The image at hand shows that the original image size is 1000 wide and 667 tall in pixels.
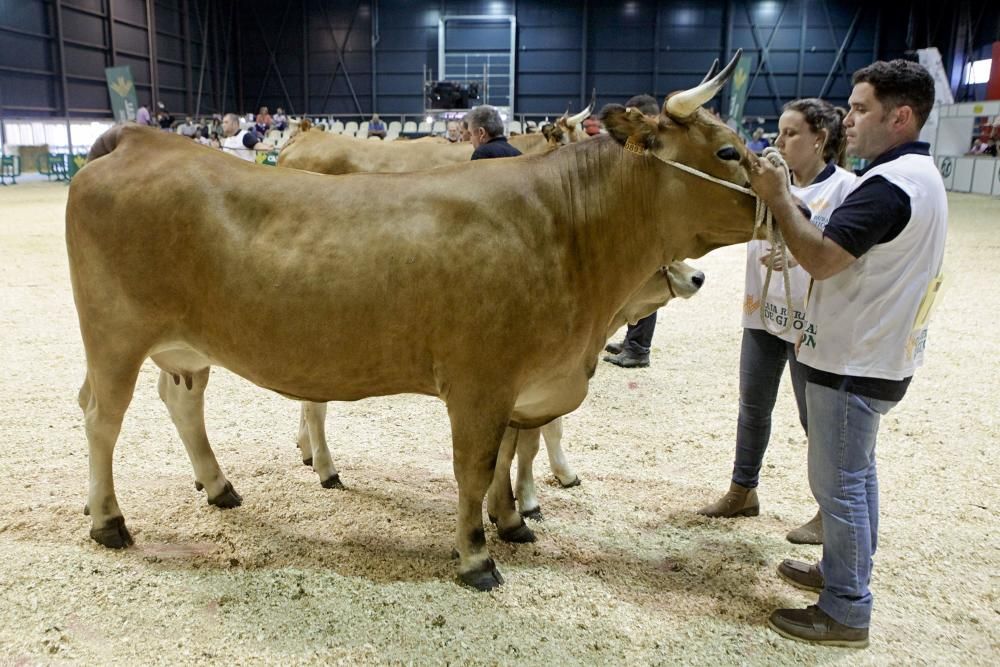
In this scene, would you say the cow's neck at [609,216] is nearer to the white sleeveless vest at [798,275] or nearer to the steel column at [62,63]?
the white sleeveless vest at [798,275]

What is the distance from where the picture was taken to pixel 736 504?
13.4 feet

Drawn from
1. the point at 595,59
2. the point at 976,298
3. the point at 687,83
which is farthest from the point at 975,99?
the point at 976,298

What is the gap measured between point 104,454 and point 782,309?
10.4 feet

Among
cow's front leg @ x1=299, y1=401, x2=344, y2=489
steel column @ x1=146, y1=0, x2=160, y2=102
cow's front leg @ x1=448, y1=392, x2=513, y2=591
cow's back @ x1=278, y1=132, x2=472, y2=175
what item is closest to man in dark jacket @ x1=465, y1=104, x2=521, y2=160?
cow's back @ x1=278, y1=132, x2=472, y2=175

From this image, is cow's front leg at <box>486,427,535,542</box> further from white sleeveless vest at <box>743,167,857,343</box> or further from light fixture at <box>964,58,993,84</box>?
light fixture at <box>964,58,993,84</box>

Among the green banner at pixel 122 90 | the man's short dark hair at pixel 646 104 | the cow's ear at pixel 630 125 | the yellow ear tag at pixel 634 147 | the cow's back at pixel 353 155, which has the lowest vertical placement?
the cow's back at pixel 353 155

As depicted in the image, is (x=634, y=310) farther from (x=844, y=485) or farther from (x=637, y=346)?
(x=637, y=346)

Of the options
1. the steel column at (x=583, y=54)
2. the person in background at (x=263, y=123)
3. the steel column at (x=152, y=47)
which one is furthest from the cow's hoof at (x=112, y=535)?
the steel column at (x=583, y=54)

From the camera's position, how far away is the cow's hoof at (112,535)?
359 centimetres

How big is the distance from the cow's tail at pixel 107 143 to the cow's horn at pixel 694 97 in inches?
97.5

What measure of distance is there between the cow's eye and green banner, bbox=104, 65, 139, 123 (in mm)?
25451

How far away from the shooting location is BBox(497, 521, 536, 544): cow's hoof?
378 centimetres

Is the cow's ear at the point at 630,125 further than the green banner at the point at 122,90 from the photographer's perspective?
No

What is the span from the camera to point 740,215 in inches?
120
